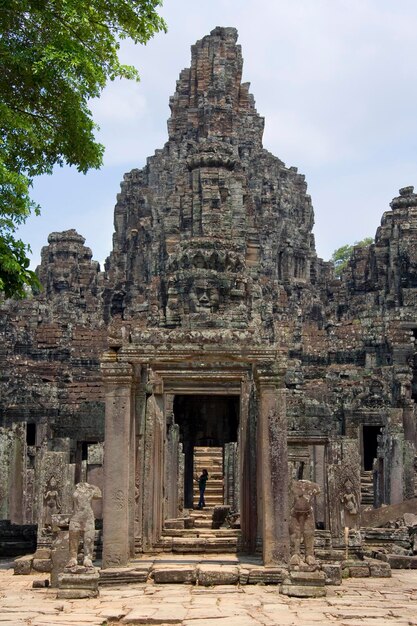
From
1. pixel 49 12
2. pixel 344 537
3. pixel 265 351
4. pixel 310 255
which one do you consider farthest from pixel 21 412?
pixel 310 255

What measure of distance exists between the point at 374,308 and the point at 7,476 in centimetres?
2450

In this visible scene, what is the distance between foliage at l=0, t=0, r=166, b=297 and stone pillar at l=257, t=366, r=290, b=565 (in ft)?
12.6

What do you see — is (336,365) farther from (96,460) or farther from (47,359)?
(96,460)

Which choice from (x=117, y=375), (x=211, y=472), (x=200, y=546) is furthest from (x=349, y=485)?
(x=211, y=472)

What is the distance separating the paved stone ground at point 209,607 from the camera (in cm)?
985

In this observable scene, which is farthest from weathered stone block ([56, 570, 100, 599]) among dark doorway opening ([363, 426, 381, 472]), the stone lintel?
dark doorway opening ([363, 426, 381, 472])

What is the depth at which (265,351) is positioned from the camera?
13.7 metres

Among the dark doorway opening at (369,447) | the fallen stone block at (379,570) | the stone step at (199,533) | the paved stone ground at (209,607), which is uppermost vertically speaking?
the dark doorway opening at (369,447)

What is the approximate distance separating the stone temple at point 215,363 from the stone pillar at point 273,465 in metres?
0.02

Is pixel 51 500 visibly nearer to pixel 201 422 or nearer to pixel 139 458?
pixel 139 458

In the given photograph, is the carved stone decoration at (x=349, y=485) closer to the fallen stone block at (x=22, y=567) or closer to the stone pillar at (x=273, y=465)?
the stone pillar at (x=273, y=465)

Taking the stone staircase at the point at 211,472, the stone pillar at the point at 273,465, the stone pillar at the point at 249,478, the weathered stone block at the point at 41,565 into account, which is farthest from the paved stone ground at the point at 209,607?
the stone staircase at the point at 211,472

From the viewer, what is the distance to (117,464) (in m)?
13.5

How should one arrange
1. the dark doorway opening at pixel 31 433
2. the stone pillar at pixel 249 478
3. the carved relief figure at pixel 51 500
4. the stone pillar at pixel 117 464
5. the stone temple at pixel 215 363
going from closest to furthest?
the stone pillar at pixel 117 464 → the stone temple at pixel 215 363 → the stone pillar at pixel 249 478 → the carved relief figure at pixel 51 500 → the dark doorway opening at pixel 31 433
